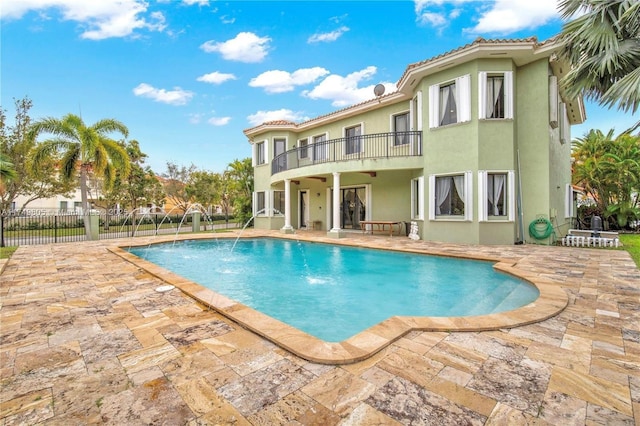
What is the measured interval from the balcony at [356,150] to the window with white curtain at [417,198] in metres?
1.15

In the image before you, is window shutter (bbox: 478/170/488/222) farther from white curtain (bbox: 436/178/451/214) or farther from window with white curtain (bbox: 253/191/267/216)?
window with white curtain (bbox: 253/191/267/216)

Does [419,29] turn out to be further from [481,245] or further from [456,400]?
[456,400]

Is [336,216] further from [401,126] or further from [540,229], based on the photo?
[540,229]

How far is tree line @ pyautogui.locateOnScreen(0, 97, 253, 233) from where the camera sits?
12727mm

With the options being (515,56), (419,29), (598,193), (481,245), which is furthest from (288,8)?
(598,193)

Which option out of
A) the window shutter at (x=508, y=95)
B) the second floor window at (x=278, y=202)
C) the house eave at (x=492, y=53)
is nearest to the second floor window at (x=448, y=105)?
the house eave at (x=492, y=53)

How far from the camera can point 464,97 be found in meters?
10.1

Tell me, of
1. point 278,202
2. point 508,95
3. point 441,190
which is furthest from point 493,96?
point 278,202

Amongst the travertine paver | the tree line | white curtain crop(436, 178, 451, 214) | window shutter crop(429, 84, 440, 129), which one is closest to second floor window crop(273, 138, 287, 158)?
the tree line

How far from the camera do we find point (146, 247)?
1140 cm

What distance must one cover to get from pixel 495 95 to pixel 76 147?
687 inches

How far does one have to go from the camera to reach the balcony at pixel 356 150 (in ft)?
40.0

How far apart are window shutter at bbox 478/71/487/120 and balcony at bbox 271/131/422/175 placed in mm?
2281

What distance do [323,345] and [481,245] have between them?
881cm
